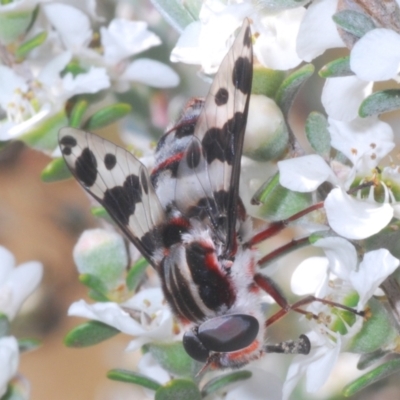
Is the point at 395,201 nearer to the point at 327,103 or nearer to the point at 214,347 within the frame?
the point at 327,103

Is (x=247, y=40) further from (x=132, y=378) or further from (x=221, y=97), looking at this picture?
(x=132, y=378)

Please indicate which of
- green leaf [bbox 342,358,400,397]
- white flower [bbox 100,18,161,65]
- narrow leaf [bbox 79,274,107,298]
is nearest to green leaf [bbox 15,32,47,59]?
white flower [bbox 100,18,161,65]

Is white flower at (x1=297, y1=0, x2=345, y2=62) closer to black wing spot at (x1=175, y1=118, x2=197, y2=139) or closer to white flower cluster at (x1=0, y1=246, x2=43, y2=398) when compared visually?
black wing spot at (x1=175, y1=118, x2=197, y2=139)

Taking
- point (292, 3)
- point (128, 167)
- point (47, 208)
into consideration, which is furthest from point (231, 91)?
point (47, 208)

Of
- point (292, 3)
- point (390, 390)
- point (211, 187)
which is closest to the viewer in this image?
point (292, 3)

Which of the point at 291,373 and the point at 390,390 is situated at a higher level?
the point at 291,373

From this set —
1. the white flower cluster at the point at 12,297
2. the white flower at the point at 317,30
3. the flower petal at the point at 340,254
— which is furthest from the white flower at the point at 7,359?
the white flower at the point at 317,30

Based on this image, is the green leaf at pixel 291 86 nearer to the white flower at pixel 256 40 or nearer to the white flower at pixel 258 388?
the white flower at pixel 256 40
